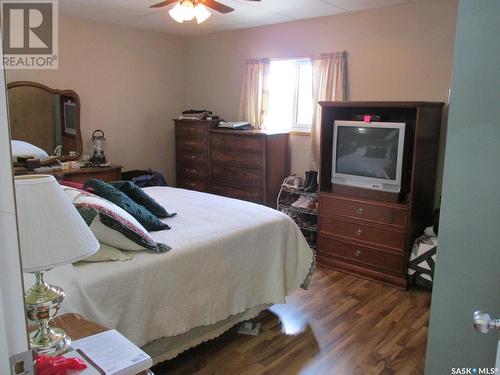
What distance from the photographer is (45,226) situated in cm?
100

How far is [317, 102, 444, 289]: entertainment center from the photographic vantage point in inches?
129

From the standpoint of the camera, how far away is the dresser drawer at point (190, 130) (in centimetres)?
471

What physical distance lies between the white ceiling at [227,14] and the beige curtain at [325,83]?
0.44 meters

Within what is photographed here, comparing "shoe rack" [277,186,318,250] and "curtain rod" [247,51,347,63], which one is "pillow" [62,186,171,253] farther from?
"curtain rod" [247,51,347,63]

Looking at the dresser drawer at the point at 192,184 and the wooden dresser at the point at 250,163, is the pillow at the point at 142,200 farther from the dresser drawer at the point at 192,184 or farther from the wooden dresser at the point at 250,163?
the dresser drawer at the point at 192,184

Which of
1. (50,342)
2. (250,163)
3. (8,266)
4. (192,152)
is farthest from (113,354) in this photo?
(192,152)

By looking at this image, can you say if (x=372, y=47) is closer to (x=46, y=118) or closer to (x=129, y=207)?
(x=129, y=207)

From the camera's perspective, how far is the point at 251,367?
2268 millimetres

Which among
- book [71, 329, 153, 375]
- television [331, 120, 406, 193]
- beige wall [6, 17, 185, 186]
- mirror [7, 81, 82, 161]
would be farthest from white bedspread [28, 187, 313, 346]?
beige wall [6, 17, 185, 186]

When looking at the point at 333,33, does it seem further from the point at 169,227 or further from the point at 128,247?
the point at 128,247

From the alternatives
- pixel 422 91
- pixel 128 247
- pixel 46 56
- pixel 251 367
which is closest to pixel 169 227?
pixel 128 247

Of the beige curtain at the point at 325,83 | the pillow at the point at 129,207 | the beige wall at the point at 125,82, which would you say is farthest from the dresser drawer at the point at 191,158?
the pillow at the point at 129,207

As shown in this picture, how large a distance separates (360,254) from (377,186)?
628 millimetres

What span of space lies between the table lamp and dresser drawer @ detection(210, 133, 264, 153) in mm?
3165
